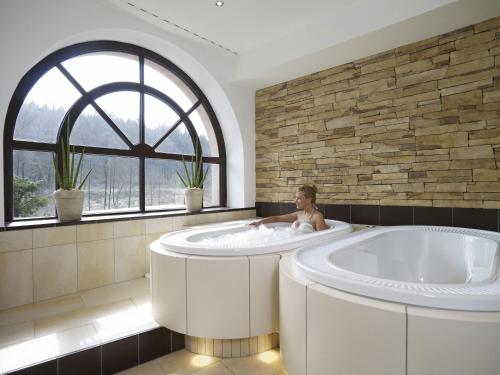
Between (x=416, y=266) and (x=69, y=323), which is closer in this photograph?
(x=69, y=323)

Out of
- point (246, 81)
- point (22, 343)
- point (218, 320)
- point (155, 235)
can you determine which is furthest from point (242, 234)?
point (246, 81)

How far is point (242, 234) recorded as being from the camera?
2697mm

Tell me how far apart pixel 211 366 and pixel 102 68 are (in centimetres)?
279

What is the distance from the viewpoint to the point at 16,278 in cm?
206

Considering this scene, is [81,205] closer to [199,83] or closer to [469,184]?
[199,83]

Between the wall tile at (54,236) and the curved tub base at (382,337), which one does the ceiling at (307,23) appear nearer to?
the wall tile at (54,236)

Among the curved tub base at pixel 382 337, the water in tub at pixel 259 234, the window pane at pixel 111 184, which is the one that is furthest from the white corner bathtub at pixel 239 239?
the window pane at pixel 111 184

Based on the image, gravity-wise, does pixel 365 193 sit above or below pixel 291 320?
above

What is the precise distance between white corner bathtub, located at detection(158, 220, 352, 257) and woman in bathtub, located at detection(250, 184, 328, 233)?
0.28 ft

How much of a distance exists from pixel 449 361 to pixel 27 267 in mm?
2596

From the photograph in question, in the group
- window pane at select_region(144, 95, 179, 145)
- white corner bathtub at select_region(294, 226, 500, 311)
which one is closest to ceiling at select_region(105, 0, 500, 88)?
window pane at select_region(144, 95, 179, 145)

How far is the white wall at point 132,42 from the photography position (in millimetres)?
2055

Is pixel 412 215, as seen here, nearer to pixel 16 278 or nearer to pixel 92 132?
pixel 92 132

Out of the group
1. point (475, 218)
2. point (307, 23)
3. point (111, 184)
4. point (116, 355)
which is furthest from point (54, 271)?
point (475, 218)
